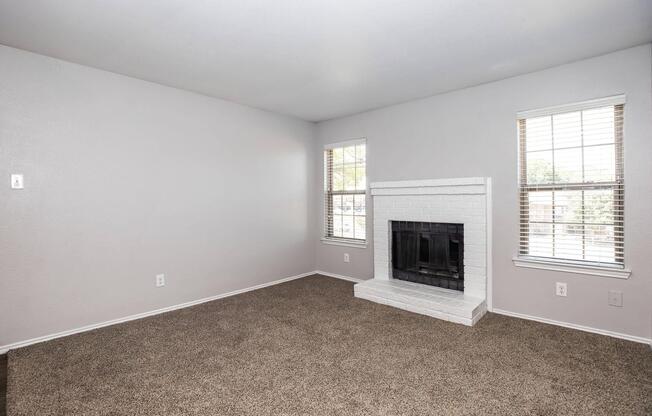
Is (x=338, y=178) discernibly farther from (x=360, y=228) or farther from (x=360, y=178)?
(x=360, y=228)

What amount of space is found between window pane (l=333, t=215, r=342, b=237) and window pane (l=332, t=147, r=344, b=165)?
2.79ft

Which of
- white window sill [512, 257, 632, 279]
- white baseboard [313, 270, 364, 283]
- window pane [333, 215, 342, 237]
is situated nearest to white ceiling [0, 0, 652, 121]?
white window sill [512, 257, 632, 279]

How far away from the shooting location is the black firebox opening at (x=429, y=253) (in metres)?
3.68

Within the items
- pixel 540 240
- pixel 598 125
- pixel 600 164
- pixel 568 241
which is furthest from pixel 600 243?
pixel 598 125

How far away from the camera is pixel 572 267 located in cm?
293

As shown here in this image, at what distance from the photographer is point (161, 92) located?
11.3 feet

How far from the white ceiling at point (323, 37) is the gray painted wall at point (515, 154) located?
196mm

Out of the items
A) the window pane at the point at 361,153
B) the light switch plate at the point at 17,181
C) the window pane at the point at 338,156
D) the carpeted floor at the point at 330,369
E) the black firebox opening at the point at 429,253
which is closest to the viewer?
the carpeted floor at the point at 330,369

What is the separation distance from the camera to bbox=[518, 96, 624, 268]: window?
9.16 feet

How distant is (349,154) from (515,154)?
2.25 metres

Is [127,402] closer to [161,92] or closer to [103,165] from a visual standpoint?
[103,165]

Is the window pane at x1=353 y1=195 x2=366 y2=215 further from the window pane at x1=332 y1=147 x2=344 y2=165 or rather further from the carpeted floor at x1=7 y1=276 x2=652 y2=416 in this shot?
the carpeted floor at x1=7 y1=276 x2=652 y2=416

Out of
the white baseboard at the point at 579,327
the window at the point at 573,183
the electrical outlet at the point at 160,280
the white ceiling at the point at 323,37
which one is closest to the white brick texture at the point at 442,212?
the white baseboard at the point at 579,327

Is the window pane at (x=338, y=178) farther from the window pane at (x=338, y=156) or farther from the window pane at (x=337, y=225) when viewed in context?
the window pane at (x=337, y=225)
